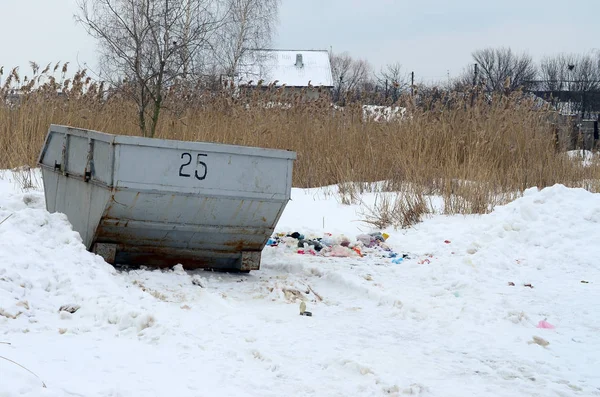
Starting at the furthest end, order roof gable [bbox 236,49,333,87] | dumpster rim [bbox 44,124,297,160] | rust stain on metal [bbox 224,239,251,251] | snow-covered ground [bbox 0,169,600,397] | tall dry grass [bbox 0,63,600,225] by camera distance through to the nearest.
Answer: roof gable [bbox 236,49,333,87], tall dry grass [bbox 0,63,600,225], rust stain on metal [bbox 224,239,251,251], dumpster rim [bbox 44,124,297,160], snow-covered ground [bbox 0,169,600,397]

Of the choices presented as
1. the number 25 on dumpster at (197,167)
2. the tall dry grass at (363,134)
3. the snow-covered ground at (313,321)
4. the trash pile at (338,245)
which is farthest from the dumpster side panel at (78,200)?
the tall dry grass at (363,134)

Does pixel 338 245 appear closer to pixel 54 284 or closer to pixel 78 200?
pixel 78 200

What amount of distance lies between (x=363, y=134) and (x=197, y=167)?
24.1ft

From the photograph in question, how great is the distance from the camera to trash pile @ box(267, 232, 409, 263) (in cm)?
850

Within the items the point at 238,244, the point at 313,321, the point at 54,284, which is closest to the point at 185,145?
the point at 238,244

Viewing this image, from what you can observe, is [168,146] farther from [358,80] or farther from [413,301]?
[358,80]

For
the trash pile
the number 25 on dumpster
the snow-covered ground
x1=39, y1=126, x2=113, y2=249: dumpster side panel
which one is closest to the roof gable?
the trash pile

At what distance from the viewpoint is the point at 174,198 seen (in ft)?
21.6

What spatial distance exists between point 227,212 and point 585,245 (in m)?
3.85

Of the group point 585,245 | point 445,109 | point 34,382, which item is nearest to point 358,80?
point 445,109

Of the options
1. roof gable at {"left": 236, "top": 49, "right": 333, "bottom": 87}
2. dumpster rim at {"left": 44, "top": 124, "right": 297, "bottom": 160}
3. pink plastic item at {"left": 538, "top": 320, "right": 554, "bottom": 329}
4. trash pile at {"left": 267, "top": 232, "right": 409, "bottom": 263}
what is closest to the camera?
pink plastic item at {"left": 538, "top": 320, "right": 554, "bottom": 329}

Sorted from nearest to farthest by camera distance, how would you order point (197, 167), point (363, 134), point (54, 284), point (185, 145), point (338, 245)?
point (54, 284) → point (185, 145) → point (197, 167) → point (338, 245) → point (363, 134)

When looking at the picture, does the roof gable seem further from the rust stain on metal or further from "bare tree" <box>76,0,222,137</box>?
the rust stain on metal

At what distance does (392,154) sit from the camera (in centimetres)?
1250
